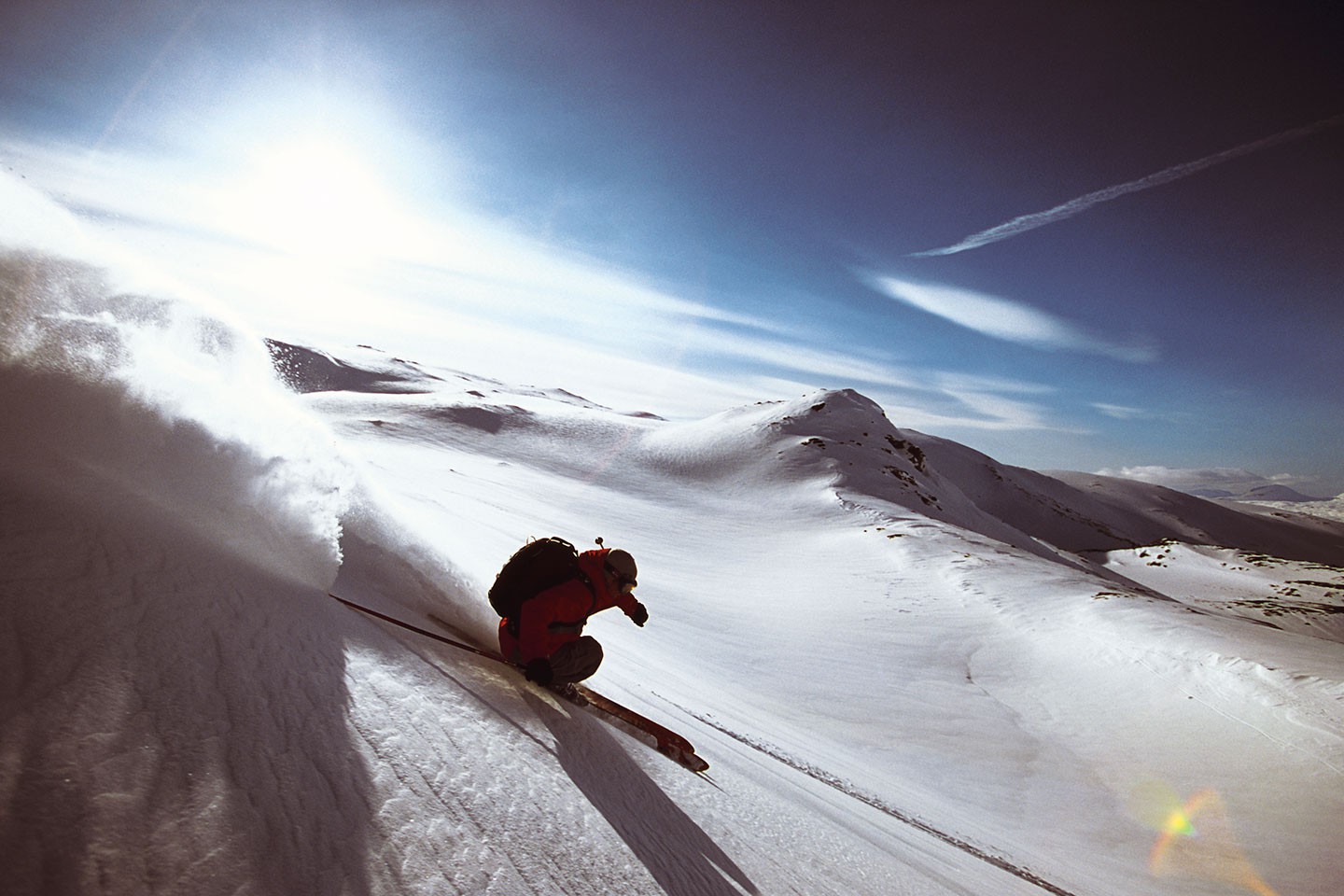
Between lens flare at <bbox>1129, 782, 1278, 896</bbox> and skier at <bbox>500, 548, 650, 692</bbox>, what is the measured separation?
6979 millimetres

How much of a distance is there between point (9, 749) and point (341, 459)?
2485mm

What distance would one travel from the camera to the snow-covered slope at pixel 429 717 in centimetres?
133

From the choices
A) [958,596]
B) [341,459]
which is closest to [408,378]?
[958,596]

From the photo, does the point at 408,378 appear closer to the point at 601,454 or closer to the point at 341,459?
the point at 601,454

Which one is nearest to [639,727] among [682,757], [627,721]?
[627,721]

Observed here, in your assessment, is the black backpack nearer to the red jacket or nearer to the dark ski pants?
the red jacket

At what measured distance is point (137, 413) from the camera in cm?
234

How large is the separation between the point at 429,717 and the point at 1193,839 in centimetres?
886

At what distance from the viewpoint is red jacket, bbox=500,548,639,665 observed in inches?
A: 117

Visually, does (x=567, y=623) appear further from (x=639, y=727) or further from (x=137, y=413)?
(x=137, y=413)

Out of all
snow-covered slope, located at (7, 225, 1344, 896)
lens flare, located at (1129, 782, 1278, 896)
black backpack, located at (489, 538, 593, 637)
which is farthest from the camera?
lens flare, located at (1129, 782, 1278, 896)

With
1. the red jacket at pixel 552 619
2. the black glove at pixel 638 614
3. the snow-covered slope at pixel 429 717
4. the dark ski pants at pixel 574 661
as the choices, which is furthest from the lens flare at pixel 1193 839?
the red jacket at pixel 552 619

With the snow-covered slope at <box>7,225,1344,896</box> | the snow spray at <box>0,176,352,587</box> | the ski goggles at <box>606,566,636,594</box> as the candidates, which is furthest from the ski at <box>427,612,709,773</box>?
the snow spray at <box>0,176,352,587</box>

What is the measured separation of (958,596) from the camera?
47.1 ft
